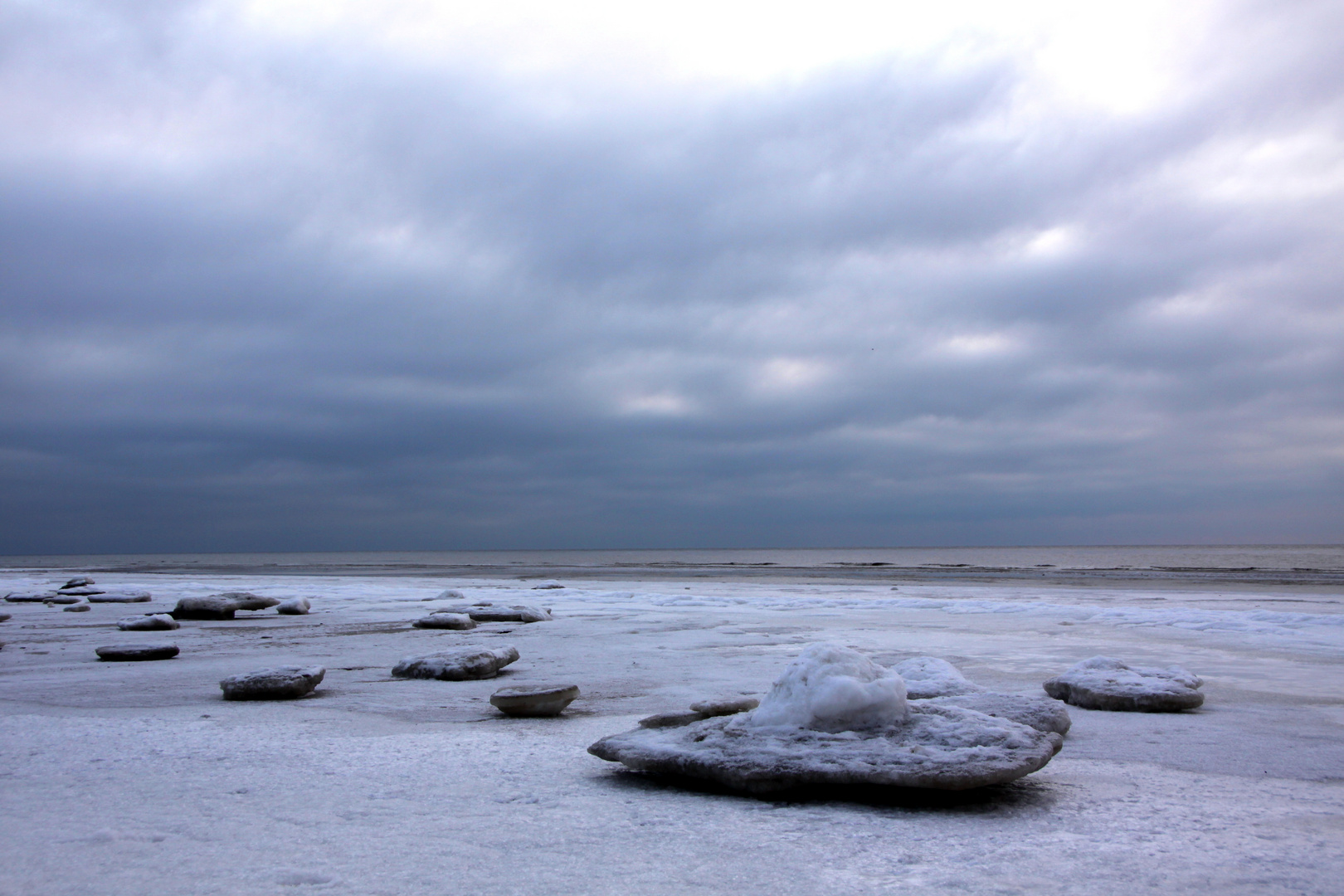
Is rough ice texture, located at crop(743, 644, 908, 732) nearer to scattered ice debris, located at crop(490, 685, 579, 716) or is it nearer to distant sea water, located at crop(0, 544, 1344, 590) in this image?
scattered ice debris, located at crop(490, 685, 579, 716)

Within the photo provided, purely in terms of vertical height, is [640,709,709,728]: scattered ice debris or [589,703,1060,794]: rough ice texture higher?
[589,703,1060,794]: rough ice texture

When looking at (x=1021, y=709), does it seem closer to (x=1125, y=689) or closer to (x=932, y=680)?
(x=932, y=680)

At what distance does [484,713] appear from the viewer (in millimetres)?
3969

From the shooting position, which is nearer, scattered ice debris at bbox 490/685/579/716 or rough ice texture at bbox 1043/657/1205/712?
scattered ice debris at bbox 490/685/579/716

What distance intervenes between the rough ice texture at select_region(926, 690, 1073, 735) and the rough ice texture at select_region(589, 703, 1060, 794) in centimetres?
34

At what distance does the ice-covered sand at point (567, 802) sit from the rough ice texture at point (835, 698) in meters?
0.28

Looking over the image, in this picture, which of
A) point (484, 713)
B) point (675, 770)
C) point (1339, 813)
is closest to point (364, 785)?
point (675, 770)

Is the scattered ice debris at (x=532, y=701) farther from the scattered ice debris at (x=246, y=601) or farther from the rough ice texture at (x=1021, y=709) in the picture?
the scattered ice debris at (x=246, y=601)

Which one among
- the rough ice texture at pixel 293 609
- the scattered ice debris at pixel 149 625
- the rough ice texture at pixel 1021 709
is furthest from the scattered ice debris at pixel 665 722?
the rough ice texture at pixel 293 609

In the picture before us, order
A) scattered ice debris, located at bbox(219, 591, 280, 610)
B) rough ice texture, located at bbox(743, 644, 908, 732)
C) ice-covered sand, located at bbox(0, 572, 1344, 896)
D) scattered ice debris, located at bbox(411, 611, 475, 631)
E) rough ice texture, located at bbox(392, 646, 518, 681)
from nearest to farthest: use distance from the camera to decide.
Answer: ice-covered sand, located at bbox(0, 572, 1344, 896), rough ice texture, located at bbox(743, 644, 908, 732), rough ice texture, located at bbox(392, 646, 518, 681), scattered ice debris, located at bbox(411, 611, 475, 631), scattered ice debris, located at bbox(219, 591, 280, 610)

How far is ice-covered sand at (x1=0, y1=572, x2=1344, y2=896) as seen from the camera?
6.19 ft

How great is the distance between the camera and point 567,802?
8.14 ft

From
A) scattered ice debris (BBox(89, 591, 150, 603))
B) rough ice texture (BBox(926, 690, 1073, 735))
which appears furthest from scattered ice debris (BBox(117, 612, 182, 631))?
rough ice texture (BBox(926, 690, 1073, 735))

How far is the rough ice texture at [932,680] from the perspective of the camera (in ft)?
12.4
